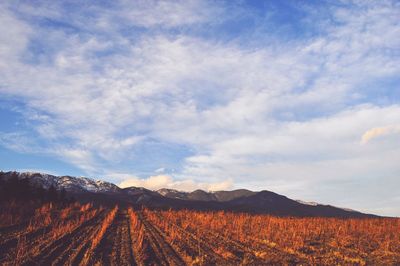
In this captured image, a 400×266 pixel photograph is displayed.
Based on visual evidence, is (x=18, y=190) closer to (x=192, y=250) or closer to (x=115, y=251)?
(x=115, y=251)

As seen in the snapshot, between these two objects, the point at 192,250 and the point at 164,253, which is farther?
the point at 192,250

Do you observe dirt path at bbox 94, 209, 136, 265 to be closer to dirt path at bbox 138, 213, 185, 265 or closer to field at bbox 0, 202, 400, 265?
field at bbox 0, 202, 400, 265

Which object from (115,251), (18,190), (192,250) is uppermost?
(18,190)

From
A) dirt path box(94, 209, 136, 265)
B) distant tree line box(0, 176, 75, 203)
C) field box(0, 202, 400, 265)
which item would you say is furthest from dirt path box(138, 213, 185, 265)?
distant tree line box(0, 176, 75, 203)

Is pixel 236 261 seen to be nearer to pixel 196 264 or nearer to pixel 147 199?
pixel 196 264

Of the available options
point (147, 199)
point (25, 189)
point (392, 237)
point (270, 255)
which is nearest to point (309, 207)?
point (147, 199)

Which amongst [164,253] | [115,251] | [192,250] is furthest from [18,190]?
[164,253]

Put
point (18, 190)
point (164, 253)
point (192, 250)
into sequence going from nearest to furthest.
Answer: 1. point (164, 253)
2. point (192, 250)
3. point (18, 190)

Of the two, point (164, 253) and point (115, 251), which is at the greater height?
point (164, 253)

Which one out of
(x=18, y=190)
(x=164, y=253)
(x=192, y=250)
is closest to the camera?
(x=164, y=253)

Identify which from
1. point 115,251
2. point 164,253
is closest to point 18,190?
point 115,251

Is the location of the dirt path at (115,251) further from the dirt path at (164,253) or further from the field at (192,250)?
the dirt path at (164,253)

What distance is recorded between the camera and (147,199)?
14938 cm

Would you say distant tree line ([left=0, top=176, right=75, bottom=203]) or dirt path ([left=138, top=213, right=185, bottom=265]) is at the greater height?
distant tree line ([left=0, top=176, right=75, bottom=203])
